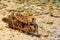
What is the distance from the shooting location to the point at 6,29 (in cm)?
494

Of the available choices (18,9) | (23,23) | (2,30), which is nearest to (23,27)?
(23,23)

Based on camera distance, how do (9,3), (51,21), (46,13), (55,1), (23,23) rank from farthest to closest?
(55,1)
(9,3)
(46,13)
(51,21)
(23,23)

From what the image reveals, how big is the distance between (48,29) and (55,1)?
2.35m

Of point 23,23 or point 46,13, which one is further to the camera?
point 46,13

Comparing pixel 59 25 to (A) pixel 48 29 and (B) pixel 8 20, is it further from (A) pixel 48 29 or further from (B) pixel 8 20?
(B) pixel 8 20

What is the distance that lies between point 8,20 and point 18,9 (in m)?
1.05

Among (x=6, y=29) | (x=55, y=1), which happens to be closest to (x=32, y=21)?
(x=6, y=29)

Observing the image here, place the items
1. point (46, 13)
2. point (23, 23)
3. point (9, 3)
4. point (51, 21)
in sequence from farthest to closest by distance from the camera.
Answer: point (9, 3) < point (46, 13) < point (51, 21) < point (23, 23)

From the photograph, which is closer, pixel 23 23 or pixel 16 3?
pixel 23 23

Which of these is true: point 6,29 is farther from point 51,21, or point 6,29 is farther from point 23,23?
point 51,21

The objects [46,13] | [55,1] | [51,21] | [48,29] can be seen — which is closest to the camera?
[48,29]

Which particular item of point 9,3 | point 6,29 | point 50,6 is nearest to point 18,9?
point 9,3

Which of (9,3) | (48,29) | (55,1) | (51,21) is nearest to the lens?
(48,29)

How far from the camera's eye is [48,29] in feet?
17.0
